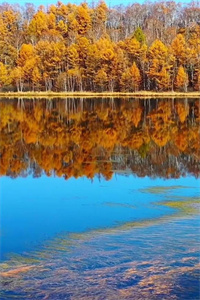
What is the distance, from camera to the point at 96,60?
78.6 meters

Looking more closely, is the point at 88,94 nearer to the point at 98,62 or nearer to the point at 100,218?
the point at 98,62

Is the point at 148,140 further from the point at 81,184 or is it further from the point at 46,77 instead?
the point at 46,77

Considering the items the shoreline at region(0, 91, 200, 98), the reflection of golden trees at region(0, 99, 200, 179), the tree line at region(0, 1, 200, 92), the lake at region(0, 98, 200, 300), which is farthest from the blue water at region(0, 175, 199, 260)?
the tree line at region(0, 1, 200, 92)

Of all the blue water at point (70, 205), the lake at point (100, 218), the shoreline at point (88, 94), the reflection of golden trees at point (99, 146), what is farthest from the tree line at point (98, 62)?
the blue water at point (70, 205)

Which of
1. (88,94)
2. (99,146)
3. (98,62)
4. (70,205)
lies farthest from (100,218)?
(98,62)

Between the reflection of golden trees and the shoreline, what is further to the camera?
the shoreline

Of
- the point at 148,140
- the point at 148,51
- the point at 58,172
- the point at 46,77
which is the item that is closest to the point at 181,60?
the point at 148,51

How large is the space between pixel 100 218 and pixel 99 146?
392 inches

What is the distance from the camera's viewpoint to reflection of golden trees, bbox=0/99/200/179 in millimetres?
15523

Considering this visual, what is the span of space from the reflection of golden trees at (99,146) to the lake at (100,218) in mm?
45

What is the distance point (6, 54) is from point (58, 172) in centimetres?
7553

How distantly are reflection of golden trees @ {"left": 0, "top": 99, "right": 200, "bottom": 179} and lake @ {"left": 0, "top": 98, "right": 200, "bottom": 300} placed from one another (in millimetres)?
45

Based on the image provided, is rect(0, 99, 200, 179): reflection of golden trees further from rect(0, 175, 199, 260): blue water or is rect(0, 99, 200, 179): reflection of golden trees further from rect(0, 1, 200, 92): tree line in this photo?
rect(0, 1, 200, 92): tree line

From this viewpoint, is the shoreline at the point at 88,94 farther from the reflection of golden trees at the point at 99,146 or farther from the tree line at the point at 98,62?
the reflection of golden trees at the point at 99,146
